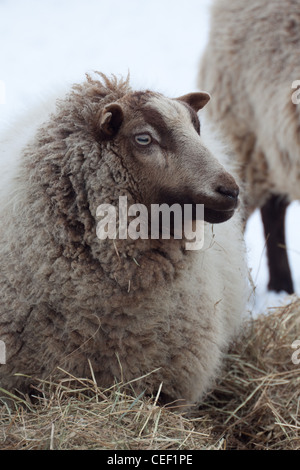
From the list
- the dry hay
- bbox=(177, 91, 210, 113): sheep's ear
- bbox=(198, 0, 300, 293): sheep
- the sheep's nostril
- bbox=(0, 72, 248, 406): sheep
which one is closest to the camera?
the dry hay

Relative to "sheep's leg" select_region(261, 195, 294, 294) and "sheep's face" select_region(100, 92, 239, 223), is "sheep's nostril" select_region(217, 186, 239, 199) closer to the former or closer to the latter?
"sheep's face" select_region(100, 92, 239, 223)

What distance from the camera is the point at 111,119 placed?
2422mm

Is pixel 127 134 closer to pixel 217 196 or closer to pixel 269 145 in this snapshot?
pixel 217 196

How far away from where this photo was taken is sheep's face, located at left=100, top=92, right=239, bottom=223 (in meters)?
2.38

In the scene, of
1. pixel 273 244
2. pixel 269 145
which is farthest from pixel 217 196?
pixel 273 244

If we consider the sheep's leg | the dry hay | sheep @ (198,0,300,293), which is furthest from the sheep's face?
the sheep's leg

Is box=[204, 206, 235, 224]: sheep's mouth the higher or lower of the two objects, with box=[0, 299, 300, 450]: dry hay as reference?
higher

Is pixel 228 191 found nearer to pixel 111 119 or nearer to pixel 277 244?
pixel 111 119

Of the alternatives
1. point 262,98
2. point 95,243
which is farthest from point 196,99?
point 262,98

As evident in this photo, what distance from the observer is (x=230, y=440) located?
9.02 feet

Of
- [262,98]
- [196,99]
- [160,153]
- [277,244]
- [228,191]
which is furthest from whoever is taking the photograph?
[277,244]

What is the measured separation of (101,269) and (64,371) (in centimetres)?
42

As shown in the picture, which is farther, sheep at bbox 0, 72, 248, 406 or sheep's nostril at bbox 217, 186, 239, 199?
sheep at bbox 0, 72, 248, 406

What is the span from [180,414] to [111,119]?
1203 mm
